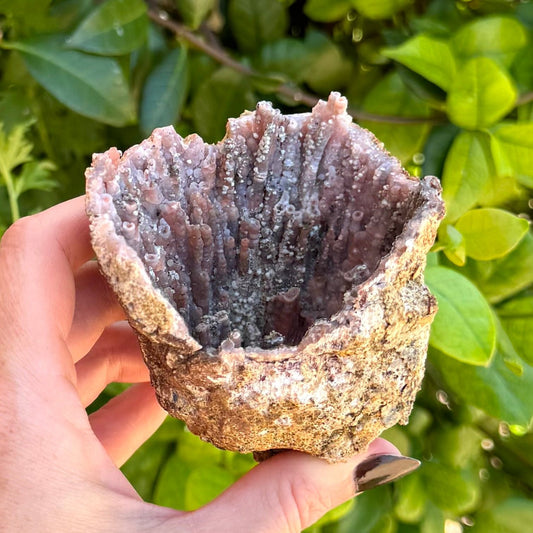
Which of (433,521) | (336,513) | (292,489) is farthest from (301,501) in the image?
(433,521)

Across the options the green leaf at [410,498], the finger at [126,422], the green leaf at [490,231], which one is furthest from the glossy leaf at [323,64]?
the green leaf at [410,498]

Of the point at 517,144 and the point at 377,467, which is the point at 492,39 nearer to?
the point at 517,144

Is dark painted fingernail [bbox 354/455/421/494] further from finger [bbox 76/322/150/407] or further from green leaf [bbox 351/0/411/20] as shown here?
green leaf [bbox 351/0/411/20]

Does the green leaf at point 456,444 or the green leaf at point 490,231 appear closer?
the green leaf at point 490,231

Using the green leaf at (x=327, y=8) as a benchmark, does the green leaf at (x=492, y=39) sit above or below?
below

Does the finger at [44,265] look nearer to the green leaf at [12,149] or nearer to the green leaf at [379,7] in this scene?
the green leaf at [12,149]

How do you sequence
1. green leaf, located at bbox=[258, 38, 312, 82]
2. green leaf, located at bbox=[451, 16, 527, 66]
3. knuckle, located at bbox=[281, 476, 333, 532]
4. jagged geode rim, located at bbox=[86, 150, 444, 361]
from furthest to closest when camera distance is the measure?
green leaf, located at bbox=[258, 38, 312, 82]
green leaf, located at bbox=[451, 16, 527, 66]
knuckle, located at bbox=[281, 476, 333, 532]
jagged geode rim, located at bbox=[86, 150, 444, 361]

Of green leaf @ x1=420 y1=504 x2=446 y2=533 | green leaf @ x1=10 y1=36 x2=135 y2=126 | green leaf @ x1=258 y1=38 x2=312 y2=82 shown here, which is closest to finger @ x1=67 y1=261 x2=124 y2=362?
green leaf @ x1=10 y1=36 x2=135 y2=126
